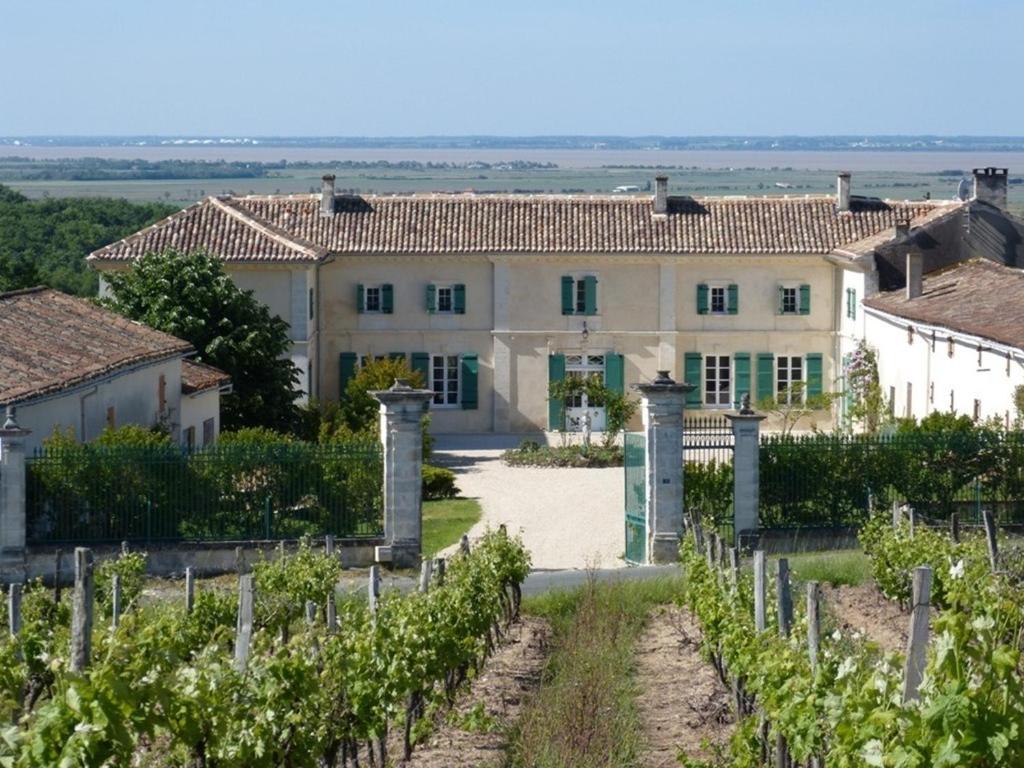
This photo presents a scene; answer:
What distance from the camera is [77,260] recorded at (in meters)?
84.8

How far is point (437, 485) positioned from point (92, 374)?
805cm

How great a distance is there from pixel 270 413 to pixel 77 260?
47.4 meters

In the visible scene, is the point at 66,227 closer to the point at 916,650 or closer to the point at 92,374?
the point at 92,374

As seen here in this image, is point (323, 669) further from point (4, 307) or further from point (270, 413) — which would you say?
point (270, 413)

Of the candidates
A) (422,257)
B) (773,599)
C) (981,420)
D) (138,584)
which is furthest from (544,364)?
(773,599)

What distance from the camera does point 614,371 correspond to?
4706 centimetres

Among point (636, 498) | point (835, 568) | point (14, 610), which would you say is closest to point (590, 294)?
point (636, 498)

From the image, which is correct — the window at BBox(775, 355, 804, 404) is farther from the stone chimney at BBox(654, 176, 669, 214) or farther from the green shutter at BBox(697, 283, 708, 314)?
the stone chimney at BBox(654, 176, 669, 214)

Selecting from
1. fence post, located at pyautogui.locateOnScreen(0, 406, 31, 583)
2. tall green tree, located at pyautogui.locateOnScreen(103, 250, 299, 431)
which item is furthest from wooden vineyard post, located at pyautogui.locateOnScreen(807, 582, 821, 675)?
tall green tree, located at pyautogui.locateOnScreen(103, 250, 299, 431)

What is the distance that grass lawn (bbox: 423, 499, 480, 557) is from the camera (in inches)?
1174

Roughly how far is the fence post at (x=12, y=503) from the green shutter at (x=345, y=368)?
2269 cm

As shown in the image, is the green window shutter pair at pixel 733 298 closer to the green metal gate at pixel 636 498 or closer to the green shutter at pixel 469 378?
the green shutter at pixel 469 378

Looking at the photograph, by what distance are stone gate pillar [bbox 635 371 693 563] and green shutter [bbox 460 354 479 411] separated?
21.8 m

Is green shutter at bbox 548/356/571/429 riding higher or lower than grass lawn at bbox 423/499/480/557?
higher
